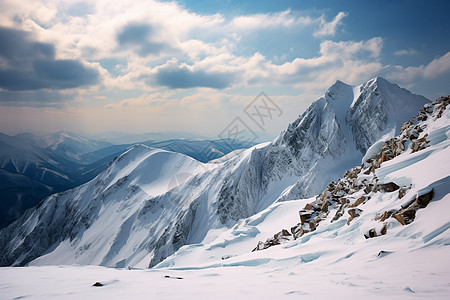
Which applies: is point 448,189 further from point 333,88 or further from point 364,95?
point 333,88

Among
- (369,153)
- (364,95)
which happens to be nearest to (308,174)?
(364,95)

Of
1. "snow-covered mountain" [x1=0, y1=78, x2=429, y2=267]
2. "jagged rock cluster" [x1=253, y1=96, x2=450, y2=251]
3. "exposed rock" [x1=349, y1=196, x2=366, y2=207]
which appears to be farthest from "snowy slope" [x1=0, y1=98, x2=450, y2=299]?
"snow-covered mountain" [x1=0, y1=78, x2=429, y2=267]

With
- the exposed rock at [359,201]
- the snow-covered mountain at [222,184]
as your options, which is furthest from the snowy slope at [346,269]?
the snow-covered mountain at [222,184]

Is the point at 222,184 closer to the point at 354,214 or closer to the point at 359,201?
the point at 359,201

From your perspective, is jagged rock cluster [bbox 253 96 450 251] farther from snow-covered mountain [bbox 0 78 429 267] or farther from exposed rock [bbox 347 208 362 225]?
snow-covered mountain [bbox 0 78 429 267]

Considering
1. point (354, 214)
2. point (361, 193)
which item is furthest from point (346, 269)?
point (361, 193)
